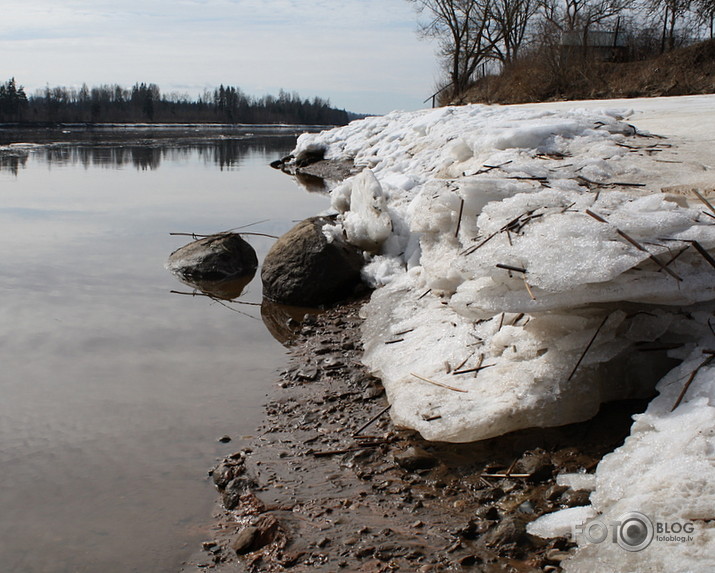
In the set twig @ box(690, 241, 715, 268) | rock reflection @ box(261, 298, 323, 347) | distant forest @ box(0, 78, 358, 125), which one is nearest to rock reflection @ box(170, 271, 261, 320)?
rock reflection @ box(261, 298, 323, 347)

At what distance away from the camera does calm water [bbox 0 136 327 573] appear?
258cm

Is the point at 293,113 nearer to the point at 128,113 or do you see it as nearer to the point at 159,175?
the point at 128,113

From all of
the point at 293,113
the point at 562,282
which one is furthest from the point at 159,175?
the point at 293,113

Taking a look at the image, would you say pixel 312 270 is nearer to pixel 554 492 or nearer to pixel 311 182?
pixel 554 492

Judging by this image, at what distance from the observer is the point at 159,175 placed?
1605cm

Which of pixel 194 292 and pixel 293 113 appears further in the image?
pixel 293 113

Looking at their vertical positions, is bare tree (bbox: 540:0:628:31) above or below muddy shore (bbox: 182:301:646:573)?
above

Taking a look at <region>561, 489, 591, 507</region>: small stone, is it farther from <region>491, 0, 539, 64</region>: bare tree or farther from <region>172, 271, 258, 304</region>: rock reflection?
<region>491, 0, 539, 64</region>: bare tree

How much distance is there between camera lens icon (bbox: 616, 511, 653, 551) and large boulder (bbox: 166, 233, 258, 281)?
501 centimetres

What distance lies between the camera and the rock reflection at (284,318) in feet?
15.9

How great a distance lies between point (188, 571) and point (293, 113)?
120 metres

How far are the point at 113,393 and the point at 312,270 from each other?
210 cm

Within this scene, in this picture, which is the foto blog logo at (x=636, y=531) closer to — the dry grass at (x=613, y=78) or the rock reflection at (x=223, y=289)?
the rock reflection at (x=223, y=289)

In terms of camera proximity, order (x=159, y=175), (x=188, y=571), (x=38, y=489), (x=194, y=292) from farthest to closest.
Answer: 1. (x=159, y=175)
2. (x=194, y=292)
3. (x=38, y=489)
4. (x=188, y=571)
